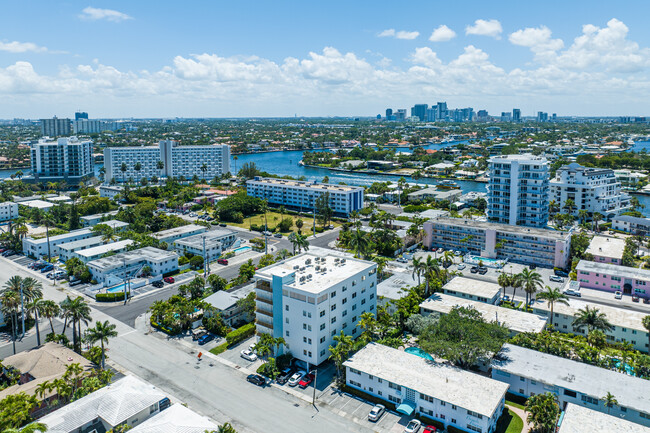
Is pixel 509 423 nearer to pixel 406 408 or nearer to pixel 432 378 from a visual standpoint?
pixel 432 378

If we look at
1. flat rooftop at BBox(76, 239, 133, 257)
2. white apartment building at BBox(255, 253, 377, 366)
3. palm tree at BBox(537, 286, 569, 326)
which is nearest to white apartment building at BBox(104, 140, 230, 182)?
flat rooftop at BBox(76, 239, 133, 257)

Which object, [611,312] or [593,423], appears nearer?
[593,423]

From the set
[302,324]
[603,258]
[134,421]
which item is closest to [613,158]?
[603,258]

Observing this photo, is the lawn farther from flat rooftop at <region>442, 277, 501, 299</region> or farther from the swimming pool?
flat rooftop at <region>442, 277, 501, 299</region>

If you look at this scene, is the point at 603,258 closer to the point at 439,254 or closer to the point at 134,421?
the point at 439,254

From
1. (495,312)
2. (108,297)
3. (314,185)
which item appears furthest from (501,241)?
(108,297)

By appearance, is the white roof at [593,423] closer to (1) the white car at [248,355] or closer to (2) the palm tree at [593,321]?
(2) the palm tree at [593,321]
